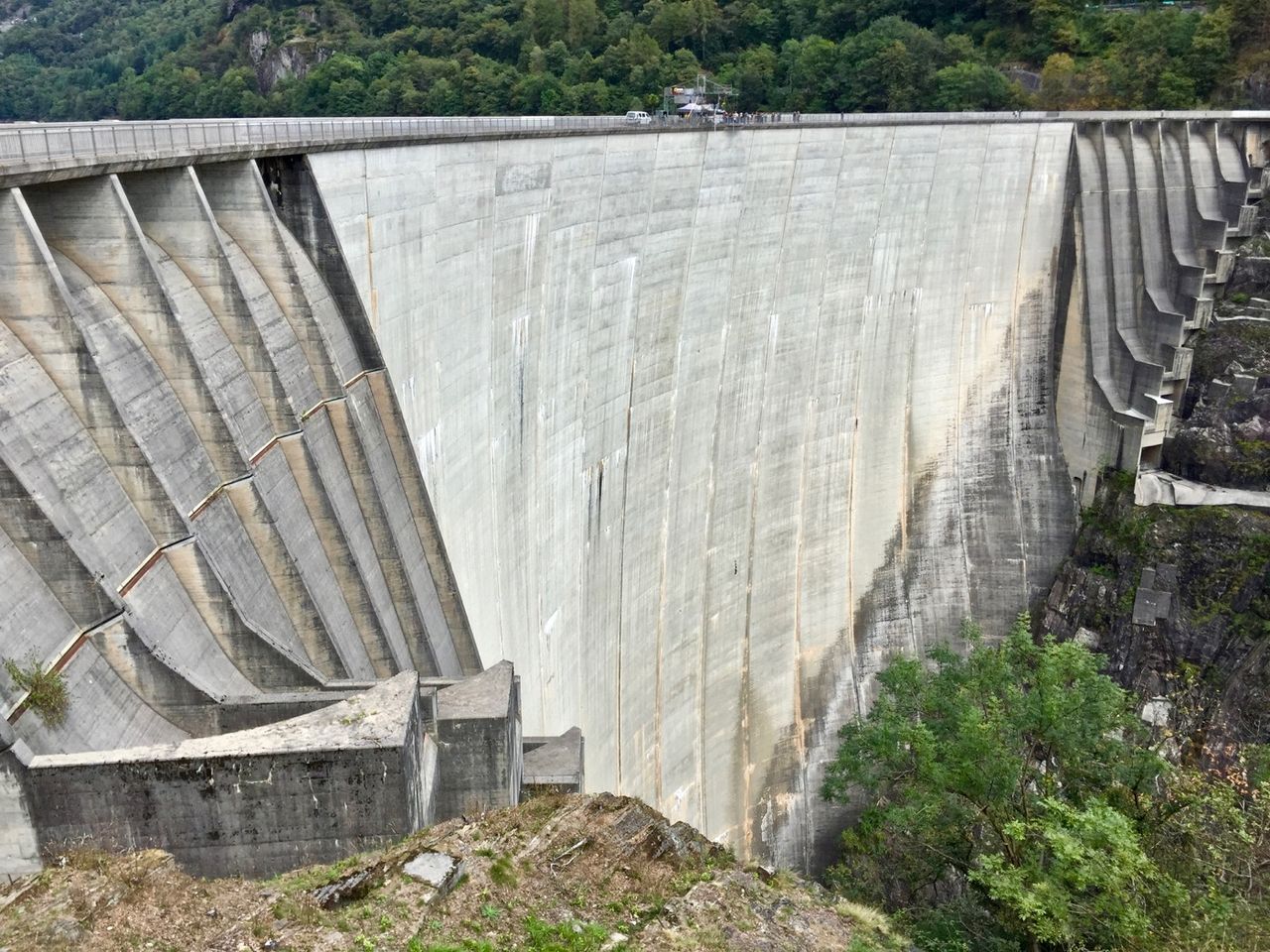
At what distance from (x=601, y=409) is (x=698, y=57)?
38.9 metres

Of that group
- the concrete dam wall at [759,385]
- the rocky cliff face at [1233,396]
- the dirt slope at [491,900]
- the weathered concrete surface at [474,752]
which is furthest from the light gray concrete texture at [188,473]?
the rocky cliff face at [1233,396]

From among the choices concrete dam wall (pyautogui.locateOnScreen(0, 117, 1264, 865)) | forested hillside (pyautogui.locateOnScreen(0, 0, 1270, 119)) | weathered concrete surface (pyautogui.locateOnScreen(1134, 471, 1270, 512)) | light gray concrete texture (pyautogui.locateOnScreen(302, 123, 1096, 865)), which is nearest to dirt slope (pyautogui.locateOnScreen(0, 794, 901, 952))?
concrete dam wall (pyautogui.locateOnScreen(0, 117, 1264, 865))

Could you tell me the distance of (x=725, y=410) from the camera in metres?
24.5

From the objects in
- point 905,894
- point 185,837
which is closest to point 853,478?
point 905,894

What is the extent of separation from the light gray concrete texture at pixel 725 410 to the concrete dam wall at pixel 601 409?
0.28 ft

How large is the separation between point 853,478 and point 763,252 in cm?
698

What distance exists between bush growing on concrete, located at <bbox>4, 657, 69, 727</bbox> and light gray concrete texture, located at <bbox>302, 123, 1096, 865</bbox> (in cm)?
665

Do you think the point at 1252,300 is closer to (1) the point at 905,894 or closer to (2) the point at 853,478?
(2) the point at 853,478

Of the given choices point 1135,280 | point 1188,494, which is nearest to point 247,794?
point 1188,494

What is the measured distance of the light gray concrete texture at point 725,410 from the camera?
51.8 feet

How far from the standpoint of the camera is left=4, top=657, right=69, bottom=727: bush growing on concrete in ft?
25.1

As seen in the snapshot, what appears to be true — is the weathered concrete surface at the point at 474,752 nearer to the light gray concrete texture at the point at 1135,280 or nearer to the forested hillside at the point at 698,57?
the light gray concrete texture at the point at 1135,280

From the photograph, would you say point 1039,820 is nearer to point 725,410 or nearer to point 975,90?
point 725,410

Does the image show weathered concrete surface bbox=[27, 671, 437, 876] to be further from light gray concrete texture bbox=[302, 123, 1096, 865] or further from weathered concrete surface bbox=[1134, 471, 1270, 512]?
weathered concrete surface bbox=[1134, 471, 1270, 512]
